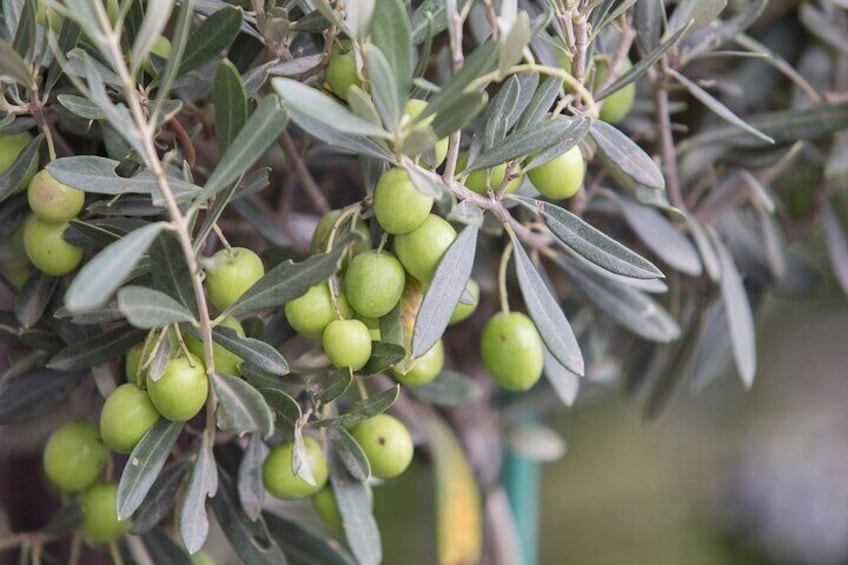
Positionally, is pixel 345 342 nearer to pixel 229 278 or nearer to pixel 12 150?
pixel 229 278

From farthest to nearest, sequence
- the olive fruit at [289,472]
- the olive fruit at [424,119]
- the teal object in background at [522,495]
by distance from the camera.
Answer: the teal object in background at [522,495] → the olive fruit at [289,472] → the olive fruit at [424,119]

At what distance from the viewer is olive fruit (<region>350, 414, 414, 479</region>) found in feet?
1.55

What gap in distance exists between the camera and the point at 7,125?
43 centimetres

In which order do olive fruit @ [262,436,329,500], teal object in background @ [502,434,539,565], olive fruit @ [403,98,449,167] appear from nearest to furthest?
1. olive fruit @ [403,98,449,167]
2. olive fruit @ [262,436,329,500]
3. teal object in background @ [502,434,539,565]

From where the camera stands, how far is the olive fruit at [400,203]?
0.38m

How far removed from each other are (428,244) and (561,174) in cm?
7

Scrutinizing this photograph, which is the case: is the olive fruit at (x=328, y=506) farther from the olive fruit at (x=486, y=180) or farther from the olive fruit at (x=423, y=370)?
the olive fruit at (x=486, y=180)

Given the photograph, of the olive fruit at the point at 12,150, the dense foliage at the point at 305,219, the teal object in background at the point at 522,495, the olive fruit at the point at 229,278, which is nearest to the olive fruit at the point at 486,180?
the dense foliage at the point at 305,219

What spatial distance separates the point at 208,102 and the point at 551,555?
45.1 inches

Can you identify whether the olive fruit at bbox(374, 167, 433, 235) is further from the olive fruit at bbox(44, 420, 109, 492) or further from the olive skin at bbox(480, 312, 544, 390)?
the olive fruit at bbox(44, 420, 109, 492)

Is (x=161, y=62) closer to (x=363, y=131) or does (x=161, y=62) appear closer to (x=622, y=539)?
(x=363, y=131)

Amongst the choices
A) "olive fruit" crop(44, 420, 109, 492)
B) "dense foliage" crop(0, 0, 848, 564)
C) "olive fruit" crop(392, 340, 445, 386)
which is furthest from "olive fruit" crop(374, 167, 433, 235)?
"olive fruit" crop(44, 420, 109, 492)

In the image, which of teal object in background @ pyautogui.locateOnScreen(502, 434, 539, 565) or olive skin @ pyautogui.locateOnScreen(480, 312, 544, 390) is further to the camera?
teal object in background @ pyautogui.locateOnScreen(502, 434, 539, 565)

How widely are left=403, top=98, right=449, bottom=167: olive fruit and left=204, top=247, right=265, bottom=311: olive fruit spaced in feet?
0.32
